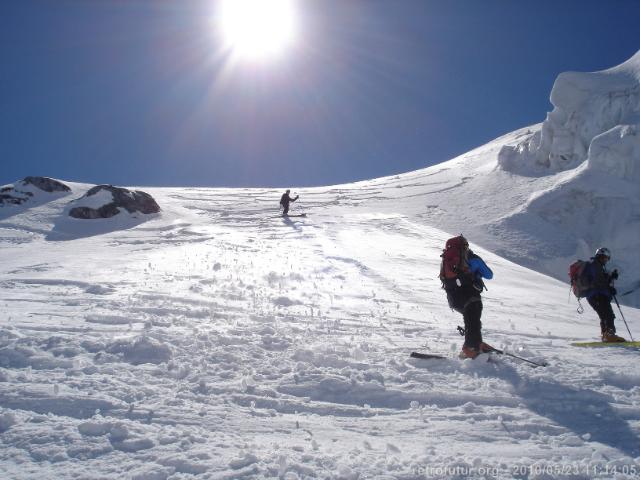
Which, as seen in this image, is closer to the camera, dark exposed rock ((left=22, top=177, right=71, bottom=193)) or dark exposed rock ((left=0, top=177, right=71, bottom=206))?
dark exposed rock ((left=0, top=177, right=71, bottom=206))

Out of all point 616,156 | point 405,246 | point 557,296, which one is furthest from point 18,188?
point 616,156

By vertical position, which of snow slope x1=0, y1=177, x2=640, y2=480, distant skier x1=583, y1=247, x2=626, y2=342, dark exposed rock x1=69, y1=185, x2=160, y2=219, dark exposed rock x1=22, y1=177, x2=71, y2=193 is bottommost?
snow slope x1=0, y1=177, x2=640, y2=480

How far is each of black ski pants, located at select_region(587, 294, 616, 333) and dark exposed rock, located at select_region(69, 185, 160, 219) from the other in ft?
81.8

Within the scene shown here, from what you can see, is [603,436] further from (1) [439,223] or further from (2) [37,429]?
(1) [439,223]

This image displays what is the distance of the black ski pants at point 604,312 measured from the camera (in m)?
8.17

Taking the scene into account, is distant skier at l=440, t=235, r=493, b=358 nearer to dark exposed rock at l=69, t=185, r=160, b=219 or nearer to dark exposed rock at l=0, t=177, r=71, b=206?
dark exposed rock at l=69, t=185, r=160, b=219

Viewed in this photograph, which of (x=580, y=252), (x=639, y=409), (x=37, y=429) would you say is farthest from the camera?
(x=580, y=252)

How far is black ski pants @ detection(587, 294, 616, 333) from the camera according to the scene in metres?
8.17

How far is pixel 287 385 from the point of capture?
5.18 meters

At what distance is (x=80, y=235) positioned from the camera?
2250 cm

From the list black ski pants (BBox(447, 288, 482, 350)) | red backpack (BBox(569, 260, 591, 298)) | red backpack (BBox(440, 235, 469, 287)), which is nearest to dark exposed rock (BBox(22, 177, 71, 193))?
red backpack (BBox(440, 235, 469, 287))

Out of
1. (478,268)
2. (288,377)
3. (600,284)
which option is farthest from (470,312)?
(600,284)

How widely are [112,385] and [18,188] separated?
2978cm

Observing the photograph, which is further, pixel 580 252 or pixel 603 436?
pixel 580 252
